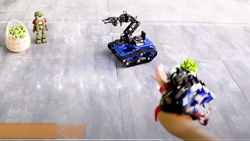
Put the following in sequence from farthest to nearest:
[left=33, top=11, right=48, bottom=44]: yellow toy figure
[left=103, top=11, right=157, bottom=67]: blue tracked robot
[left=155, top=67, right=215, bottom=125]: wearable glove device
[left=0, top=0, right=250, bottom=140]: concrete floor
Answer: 1. [left=33, top=11, right=48, bottom=44]: yellow toy figure
2. [left=103, top=11, right=157, bottom=67]: blue tracked robot
3. [left=0, top=0, right=250, bottom=140]: concrete floor
4. [left=155, top=67, right=215, bottom=125]: wearable glove device

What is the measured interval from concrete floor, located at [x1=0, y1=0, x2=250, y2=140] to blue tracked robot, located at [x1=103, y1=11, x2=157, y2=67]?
0.52ft

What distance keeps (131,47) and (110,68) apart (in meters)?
0.53

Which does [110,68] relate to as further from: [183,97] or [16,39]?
[183,97]

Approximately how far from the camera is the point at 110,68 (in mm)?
4516

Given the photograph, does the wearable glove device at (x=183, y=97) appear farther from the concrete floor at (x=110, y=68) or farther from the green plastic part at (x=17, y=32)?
the green plastic part at (x=17, y=32)

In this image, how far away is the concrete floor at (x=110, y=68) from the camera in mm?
3635

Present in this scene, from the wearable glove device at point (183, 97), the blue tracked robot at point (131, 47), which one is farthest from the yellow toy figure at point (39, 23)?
the wearable glove device at point (183, 97)


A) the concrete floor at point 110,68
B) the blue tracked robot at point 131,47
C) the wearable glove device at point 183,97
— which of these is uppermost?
the wearable glove device at point 183,97

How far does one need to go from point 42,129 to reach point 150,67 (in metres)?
2.15

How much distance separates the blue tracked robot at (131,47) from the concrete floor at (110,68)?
0.52 ft

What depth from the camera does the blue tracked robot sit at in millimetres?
4430

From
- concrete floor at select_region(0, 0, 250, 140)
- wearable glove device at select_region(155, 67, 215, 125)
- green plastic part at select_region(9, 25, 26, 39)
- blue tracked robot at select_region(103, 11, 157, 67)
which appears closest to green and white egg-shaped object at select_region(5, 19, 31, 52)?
green plastic part at select_region(9, 25, 26, 39)

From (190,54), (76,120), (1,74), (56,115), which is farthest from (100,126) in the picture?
(190,54)

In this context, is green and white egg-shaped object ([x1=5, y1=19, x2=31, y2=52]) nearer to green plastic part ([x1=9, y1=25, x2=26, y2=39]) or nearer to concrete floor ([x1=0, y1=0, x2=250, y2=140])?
green plastic part ([x1=9, y1=25, x2=26, y2=39])
